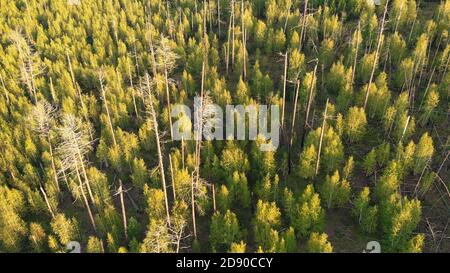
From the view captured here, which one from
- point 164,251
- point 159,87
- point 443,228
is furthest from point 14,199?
point 443,228

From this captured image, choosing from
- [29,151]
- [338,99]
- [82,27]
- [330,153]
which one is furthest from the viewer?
[82,27]

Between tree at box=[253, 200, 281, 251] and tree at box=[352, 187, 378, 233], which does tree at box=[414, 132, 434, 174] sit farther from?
tree at box=[253, 200, 281, 251]

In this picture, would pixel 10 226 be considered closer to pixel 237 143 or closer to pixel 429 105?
pixel 237 143

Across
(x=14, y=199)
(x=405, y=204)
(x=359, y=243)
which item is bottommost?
(x=359, y=243)

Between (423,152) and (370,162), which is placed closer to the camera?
(423,152)

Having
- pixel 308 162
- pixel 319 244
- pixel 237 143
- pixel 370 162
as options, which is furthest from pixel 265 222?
pixel 370 162
